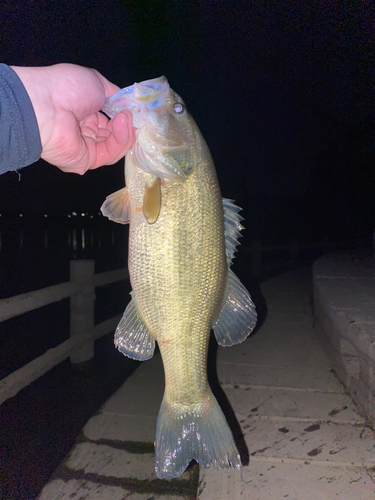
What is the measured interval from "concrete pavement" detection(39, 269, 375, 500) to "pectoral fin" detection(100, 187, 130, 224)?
5.87 ft

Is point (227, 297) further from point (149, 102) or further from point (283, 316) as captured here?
point (283, 316)

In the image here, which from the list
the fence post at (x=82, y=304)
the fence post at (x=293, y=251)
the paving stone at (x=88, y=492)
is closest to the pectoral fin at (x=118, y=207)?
the paving stone at (x=88, y=492)

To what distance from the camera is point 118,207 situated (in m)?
1.89

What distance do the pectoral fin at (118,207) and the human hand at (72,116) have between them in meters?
0.22

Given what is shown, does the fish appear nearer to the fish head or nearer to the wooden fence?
the fish head

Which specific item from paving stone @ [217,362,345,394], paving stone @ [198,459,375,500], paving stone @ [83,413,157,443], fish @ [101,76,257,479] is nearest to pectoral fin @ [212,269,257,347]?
fish @ [101,76,257,479]

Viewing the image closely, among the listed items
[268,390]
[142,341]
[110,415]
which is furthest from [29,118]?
[268,390]

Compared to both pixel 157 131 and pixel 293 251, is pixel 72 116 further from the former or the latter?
pixel 293 251

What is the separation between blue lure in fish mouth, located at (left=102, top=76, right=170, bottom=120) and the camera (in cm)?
180

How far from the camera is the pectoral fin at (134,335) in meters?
1.94

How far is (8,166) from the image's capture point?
54.7 inches

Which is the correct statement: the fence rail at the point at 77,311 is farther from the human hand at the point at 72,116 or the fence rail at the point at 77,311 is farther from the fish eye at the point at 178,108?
the fish eye at the point at 178,108

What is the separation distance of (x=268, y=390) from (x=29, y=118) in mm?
3004

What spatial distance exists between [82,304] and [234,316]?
270cm
